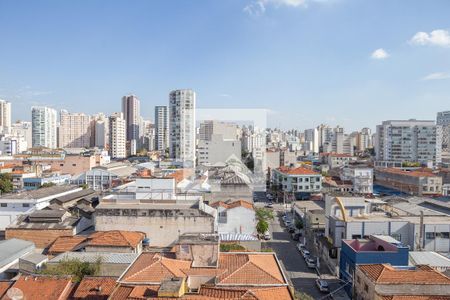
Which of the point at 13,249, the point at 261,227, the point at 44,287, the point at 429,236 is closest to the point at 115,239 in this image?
the point at 13,249

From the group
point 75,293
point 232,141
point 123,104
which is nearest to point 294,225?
point 75,293

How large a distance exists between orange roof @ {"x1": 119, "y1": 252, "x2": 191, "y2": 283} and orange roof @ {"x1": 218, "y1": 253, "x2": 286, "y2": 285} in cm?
90

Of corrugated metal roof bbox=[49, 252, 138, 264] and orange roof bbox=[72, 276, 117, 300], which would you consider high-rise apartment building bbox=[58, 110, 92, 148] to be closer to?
corrugated metal roof bbox=[49, 252, 138, 264]

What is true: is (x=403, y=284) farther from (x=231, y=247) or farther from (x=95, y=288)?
(x=95, y=288)

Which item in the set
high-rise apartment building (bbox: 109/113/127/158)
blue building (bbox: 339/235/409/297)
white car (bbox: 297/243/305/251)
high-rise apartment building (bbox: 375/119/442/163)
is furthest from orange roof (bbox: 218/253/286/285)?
high-rise apartment building (bbox: 109/113/127/158)

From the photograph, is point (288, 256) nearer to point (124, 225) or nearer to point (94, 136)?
point (124, 225)

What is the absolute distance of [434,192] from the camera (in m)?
29.9

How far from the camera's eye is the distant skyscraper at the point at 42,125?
6081cm

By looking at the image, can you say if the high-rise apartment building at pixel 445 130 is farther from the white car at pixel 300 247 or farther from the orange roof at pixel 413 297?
the orange roof at pixel 413 297

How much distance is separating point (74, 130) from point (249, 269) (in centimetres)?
6486

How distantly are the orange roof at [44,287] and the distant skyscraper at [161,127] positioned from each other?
63.8m

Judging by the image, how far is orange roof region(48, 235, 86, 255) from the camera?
483 inches

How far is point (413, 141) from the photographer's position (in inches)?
1725

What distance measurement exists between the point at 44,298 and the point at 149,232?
18.9 feet
